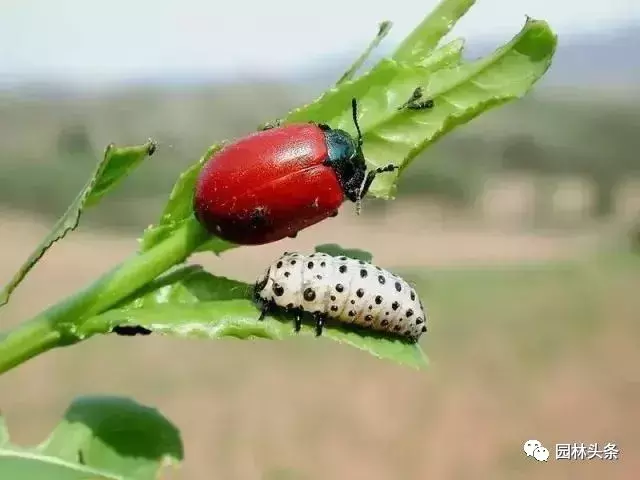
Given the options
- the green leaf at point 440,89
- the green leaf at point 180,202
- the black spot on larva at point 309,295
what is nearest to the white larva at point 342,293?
the black spot on larva at point 309,295

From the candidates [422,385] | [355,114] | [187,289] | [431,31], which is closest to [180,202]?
[187,289]

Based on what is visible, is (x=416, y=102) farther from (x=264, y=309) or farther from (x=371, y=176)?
(x=264, y=309)

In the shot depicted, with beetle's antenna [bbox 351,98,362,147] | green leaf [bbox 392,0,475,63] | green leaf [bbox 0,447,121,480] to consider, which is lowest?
green leaf [bbox 0,447,121,480]

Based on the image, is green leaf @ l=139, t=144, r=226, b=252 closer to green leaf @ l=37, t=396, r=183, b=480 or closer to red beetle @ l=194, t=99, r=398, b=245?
red beetle @ l=194, t=99, r=398, b=245

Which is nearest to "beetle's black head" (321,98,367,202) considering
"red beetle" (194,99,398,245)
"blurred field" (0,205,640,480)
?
"red beetle" (194,99,398,245)

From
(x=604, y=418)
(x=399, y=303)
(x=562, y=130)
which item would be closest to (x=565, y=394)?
(x=604, y=418)
